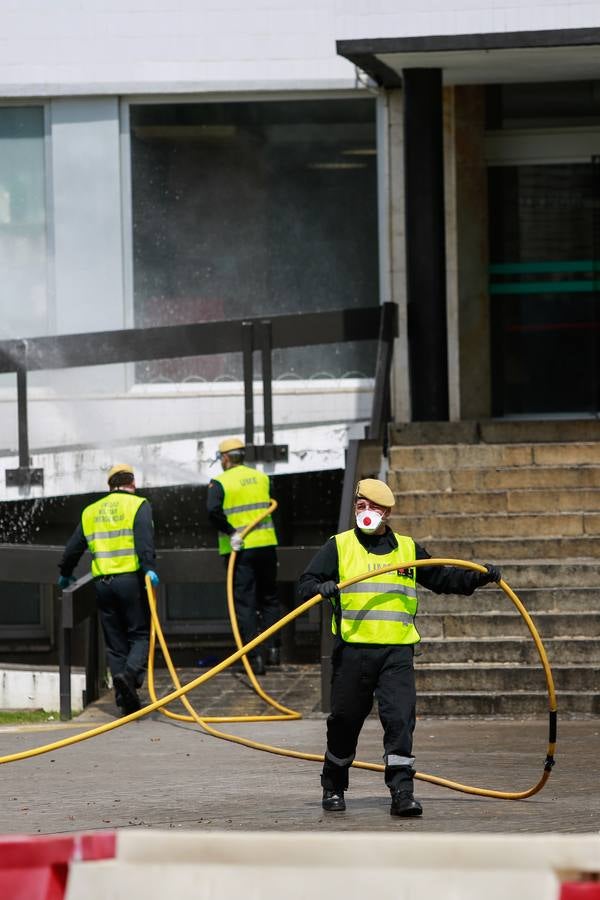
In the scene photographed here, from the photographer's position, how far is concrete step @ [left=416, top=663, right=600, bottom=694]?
1198cm

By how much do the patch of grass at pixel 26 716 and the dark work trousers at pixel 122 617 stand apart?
29.8 inches

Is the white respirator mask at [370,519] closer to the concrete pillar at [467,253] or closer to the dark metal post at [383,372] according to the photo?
the dark metal post at [383,372]

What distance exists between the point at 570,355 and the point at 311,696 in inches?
258

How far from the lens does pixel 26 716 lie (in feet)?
43.8

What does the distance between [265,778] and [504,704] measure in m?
2.63

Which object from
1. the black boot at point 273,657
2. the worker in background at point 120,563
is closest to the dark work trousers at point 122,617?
the worker in background at point 120,563

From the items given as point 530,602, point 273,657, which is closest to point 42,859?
point 530,602

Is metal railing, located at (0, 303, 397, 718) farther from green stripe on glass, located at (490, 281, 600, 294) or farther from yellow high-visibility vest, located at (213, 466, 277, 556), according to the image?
green stripe on glass, located at (490, 281, 600, 294)

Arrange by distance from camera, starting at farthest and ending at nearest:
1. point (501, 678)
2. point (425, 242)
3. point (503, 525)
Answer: point (425, 242) → point (503, 525) → point (501, 678)

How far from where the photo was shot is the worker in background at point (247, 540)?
46.8 feet

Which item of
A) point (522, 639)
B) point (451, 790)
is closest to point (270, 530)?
point (522, 639)

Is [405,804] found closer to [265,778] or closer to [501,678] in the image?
[265,778]

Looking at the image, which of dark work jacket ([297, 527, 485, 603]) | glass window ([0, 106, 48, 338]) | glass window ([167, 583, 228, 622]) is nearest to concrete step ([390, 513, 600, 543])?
glass window ([167, 583, 228, 622])

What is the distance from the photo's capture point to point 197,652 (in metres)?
16.8
